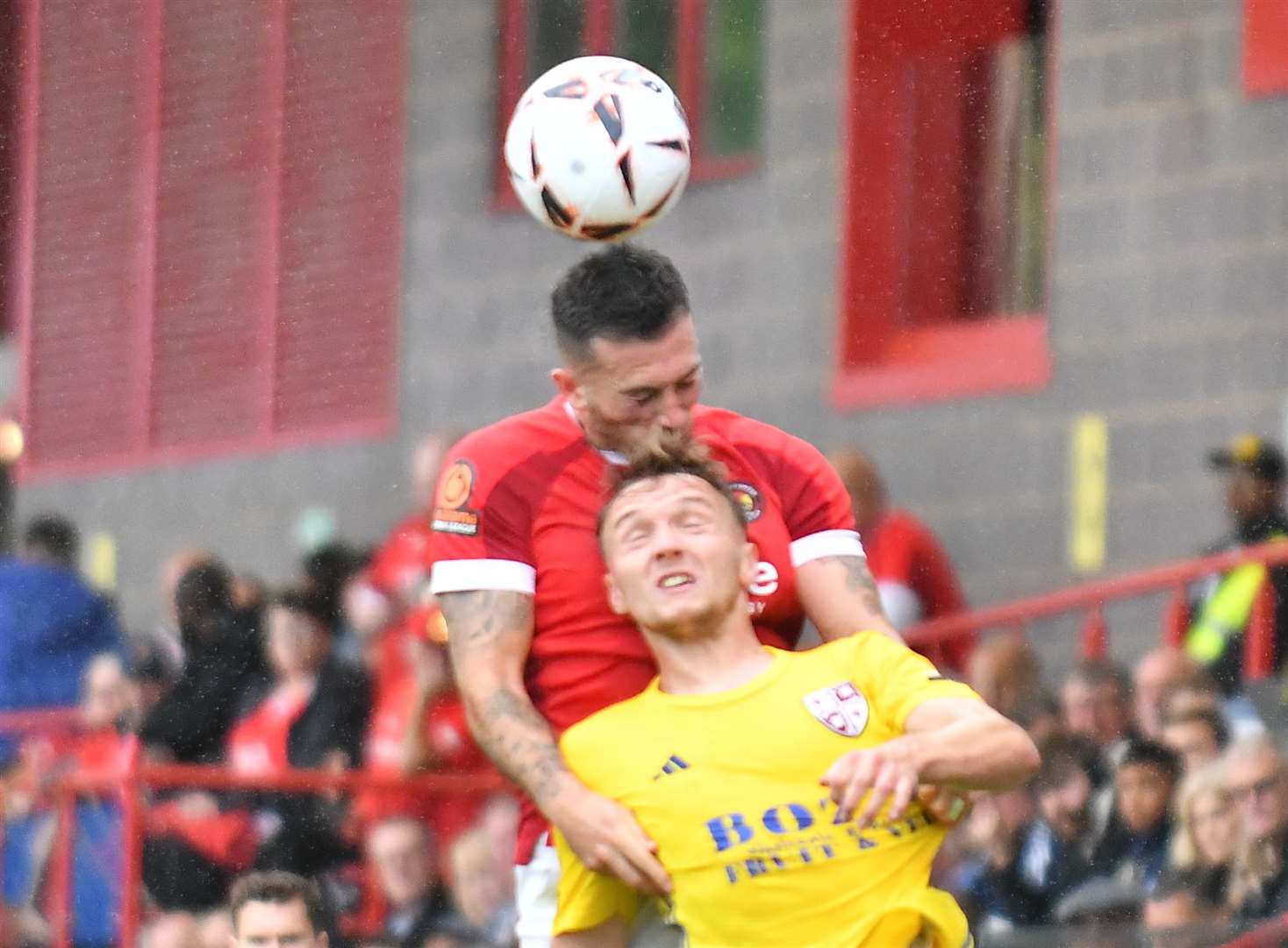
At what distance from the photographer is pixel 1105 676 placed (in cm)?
943

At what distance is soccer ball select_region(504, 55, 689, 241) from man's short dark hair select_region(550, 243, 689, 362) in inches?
13.4

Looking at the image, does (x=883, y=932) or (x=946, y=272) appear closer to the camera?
(x=883, y=932)

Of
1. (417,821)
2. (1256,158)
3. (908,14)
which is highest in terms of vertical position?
(908,14)

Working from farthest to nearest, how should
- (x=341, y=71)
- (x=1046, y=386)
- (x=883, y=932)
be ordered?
(x=341, y=71) < (x=1046, y=386) < (x=883, y=932)

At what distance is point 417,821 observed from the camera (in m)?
10.3

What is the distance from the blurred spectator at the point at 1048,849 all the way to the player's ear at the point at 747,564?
10.6 ft

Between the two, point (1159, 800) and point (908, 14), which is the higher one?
point (908, 14)

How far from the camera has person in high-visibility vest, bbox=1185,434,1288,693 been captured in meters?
9.41

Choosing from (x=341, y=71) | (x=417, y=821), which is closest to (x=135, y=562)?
(x=341, y=71)

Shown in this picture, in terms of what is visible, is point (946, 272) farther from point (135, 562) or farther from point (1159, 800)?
point (135, 562)

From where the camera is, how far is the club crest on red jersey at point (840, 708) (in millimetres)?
5832

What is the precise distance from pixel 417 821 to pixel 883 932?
4.78m

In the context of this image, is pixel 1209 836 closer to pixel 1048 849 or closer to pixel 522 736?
pixel 1048 849

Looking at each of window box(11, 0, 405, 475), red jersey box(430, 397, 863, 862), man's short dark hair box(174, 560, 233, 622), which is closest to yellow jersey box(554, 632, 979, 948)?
red jersey box(430, 397, 863, 862)
